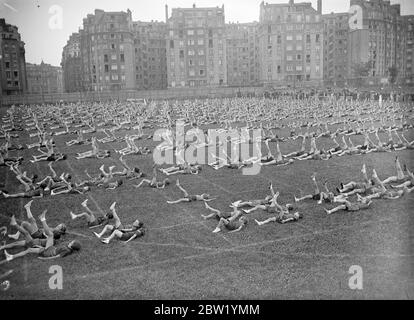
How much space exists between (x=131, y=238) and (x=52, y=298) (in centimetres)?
360

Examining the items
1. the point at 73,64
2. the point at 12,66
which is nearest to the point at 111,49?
the point at 12,66

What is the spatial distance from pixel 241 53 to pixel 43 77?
272 ft

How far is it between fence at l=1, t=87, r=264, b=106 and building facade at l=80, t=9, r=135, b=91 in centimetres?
3077

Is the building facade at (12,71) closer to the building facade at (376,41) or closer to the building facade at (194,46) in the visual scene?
the building facade at (194,46)

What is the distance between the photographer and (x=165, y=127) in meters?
41.6

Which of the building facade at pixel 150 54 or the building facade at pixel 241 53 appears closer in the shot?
the building facade at pixel 150 54

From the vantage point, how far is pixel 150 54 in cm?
15000

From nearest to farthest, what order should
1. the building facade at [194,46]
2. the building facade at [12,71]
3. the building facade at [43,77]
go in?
the building facade at [12,71]
the building facade at [194,46]
the building facade at [43,77]

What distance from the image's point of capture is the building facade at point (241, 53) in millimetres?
161500

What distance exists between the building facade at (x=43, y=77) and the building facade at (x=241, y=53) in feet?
237

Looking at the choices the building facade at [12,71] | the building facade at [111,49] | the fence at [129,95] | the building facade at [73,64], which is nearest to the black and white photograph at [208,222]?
the fence at [129,95]

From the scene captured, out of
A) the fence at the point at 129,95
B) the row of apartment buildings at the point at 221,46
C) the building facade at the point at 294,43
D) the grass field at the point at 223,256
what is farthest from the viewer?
the row of apartment buildings at the point at 221,46
